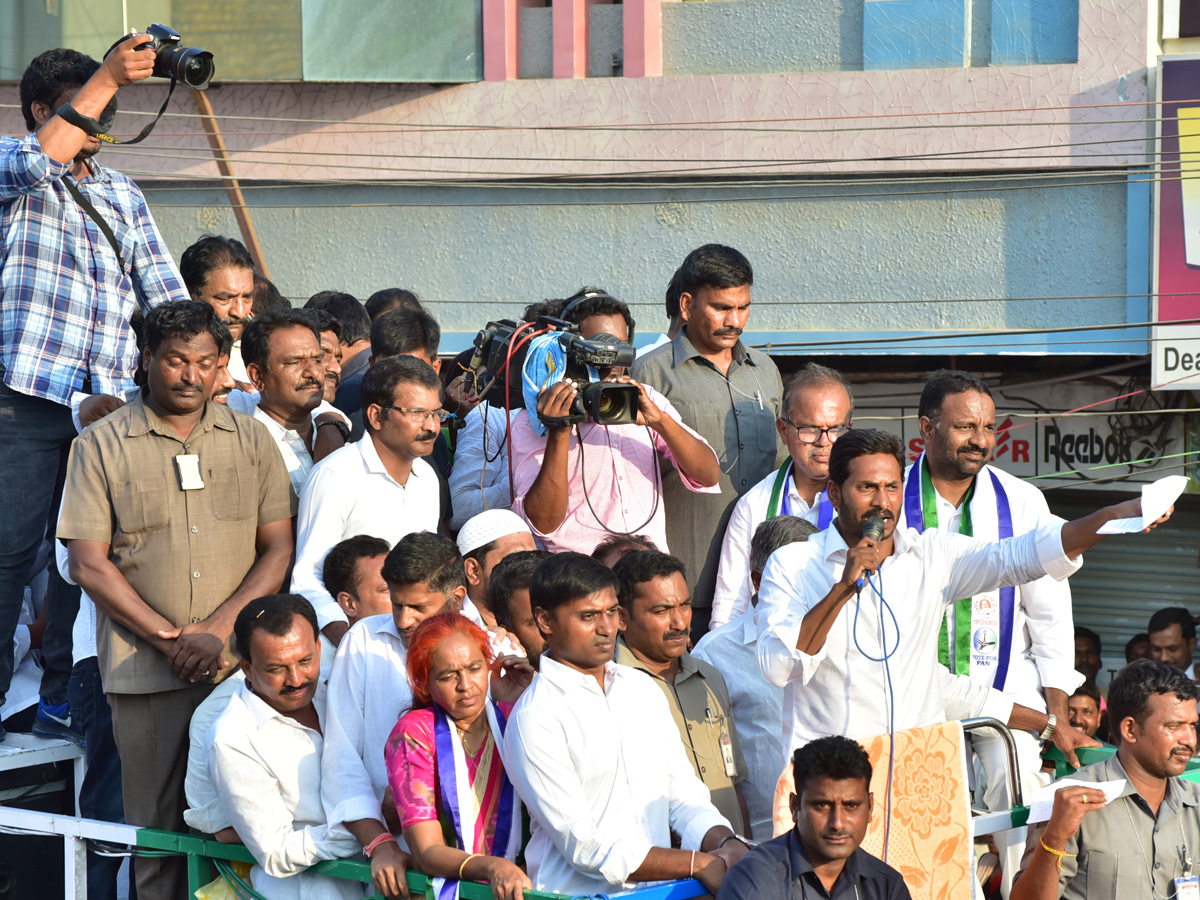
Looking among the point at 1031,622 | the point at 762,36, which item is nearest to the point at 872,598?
the point at 1031,622

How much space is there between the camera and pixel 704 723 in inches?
182

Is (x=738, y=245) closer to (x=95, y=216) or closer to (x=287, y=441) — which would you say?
(x=287, y=441)

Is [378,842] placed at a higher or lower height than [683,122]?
lower

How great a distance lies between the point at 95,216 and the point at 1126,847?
13.6ft

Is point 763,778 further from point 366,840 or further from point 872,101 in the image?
point 872,101

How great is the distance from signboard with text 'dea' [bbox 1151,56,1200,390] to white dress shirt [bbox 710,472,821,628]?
474 cm

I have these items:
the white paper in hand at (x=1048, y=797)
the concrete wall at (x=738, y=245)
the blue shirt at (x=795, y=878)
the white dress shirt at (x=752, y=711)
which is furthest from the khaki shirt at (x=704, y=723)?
the concrete wall at (x=738, y=245)

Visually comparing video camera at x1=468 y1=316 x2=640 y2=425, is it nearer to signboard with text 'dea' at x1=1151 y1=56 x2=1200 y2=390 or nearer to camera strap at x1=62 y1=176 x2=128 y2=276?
camera strap at x1=62 y1=176 x2=128 y2=276

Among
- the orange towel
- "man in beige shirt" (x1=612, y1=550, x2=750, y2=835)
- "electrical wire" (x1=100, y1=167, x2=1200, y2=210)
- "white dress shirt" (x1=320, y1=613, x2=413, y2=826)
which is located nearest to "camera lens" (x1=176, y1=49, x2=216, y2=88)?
"white dress shirt" (x1=320, y1=613, x2=413, y2=826)

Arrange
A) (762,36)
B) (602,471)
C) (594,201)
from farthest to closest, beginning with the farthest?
(594,201) < (762,36) < (602,471)

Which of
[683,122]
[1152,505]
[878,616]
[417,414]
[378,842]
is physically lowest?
[378,842]

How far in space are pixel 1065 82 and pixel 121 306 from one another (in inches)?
262

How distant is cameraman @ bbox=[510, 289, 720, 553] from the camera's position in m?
5.43

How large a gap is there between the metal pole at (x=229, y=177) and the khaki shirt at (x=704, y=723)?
275 inches
